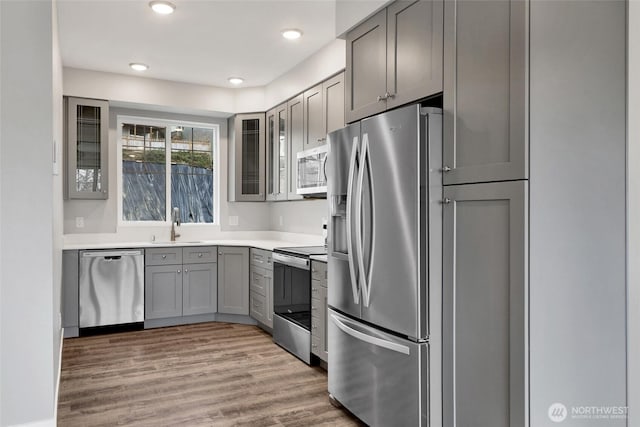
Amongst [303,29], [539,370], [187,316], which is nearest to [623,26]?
[539,370]

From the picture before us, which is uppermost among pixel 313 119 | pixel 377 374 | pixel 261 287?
pixel 313 119

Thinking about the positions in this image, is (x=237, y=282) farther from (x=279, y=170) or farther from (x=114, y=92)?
(x=114, y=92)

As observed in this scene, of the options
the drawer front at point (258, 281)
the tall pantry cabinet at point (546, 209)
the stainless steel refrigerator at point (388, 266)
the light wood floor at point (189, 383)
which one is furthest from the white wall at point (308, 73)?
the light wood floor at point (189, 383)

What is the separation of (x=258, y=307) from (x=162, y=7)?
2943mm

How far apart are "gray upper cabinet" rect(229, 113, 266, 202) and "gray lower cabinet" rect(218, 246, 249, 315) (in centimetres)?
75

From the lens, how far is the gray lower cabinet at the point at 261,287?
14.9ft

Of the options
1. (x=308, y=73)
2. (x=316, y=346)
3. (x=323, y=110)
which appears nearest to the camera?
(x=316, y=346)

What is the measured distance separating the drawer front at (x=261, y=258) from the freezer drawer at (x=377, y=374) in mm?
1716

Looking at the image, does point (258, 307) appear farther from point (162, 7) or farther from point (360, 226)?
point (162, 7)

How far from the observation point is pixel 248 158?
18.2ft

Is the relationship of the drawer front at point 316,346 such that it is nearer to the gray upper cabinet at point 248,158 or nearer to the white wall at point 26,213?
the white wall at point 26,213

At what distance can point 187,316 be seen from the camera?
511cm

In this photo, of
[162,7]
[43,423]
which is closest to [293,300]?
[43,423]

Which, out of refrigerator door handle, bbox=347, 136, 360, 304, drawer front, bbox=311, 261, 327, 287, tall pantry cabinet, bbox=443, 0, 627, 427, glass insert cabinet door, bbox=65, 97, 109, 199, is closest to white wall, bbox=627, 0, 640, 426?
tall pantry cabinet, bbox=443, 0, 627, 427
